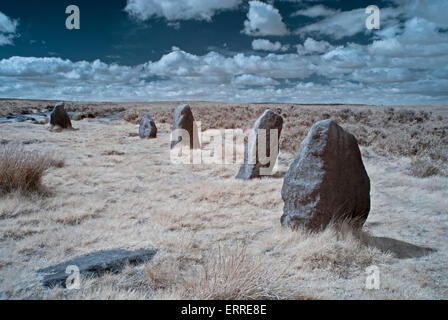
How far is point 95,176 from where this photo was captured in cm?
802

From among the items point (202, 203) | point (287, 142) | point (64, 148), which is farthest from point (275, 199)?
point (64, 148)

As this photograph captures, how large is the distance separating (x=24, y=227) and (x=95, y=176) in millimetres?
3515

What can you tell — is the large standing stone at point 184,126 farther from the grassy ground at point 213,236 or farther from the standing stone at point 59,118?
the standing stone at point 59,118

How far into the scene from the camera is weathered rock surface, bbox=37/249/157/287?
10.5 feet

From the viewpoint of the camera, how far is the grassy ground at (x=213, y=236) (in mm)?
3061

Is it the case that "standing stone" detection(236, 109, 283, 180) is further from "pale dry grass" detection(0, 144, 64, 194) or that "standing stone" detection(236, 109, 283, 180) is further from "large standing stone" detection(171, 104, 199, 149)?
"large standing stone" detection(171, 104, 199, 149)

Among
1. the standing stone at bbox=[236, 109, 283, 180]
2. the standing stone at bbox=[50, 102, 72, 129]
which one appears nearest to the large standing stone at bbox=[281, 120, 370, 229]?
the standing stone at bbox=[236, 109, 283, 180]

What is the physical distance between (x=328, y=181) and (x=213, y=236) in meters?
1.79

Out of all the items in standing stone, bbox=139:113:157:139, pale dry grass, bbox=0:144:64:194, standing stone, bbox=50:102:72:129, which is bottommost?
pale dry grass, bbox=0:144:64:194

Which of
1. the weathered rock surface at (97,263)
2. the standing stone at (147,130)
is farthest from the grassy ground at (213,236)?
the standing stone at (147,130)

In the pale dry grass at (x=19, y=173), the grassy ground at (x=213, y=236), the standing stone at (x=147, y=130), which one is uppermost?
the standing stone at (x=147, y=130)

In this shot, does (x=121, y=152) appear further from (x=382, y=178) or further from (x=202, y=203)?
(x=382, y=178)

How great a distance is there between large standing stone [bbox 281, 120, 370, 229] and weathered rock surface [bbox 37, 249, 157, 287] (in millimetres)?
2169

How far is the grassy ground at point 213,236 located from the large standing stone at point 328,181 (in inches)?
11.2
